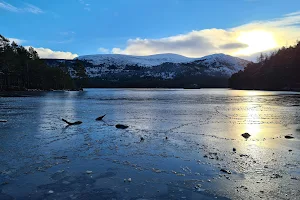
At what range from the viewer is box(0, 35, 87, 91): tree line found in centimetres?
11554

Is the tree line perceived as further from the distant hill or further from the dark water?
the distant hill

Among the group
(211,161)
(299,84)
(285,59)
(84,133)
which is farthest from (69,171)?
(285,59)

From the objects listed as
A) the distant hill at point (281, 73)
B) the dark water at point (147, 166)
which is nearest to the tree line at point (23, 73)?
the dark water at point (147, 166)

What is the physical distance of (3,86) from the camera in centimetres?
12175

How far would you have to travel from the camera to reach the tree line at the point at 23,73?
4549 inches

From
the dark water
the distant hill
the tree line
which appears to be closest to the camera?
the dark water

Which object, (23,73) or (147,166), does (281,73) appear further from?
(147,166)

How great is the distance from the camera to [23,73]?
135m

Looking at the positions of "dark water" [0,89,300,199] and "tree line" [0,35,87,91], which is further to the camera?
"tree line" [0,35,87,91]

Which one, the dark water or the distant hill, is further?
the distant hill

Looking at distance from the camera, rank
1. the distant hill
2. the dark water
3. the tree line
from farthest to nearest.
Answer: the distant hill
the tree line
the dark water

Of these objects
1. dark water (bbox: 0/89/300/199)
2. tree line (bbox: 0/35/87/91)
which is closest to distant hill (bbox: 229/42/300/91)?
tree line (bbox: 0/35/87/91)

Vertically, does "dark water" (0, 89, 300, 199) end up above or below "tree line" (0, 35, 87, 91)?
below

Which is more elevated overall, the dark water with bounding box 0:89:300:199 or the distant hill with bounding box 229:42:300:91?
the distant hill with bounding box 229:42:300:91
